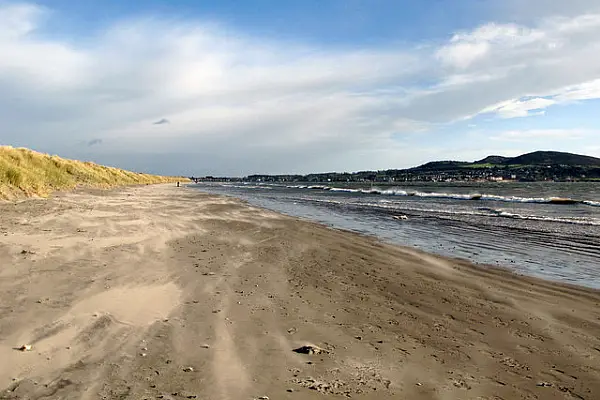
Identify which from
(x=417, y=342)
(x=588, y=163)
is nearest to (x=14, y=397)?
(x=417, y=342)

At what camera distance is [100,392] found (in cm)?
332

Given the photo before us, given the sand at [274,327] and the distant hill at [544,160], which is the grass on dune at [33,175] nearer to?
the sand at [274,327]

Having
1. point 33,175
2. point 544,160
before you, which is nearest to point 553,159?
point 544,160

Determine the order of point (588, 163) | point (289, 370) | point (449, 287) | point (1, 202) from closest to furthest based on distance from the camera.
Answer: point (289, 370), point (449, 287), point (1, 202), point (588, 163)

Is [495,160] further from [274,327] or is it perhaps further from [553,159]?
[274,327]

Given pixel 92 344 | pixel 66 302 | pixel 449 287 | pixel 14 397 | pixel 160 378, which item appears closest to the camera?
pixel 14 397

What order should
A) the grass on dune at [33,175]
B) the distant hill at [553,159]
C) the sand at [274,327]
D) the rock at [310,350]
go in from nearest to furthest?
the sand at [274,327]
the rock at [310,350]
the grass on dune at [33,175]
the distant hill at [553,159]

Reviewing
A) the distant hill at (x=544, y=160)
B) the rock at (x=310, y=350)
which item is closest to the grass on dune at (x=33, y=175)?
the rock at (x=310, y=350)

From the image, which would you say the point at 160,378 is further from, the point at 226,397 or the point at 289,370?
the point at 289,370

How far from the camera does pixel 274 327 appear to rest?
5.05m

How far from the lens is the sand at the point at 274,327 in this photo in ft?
11.9

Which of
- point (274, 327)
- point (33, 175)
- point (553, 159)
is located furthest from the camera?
point (553, 159)

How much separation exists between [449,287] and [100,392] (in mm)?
6084

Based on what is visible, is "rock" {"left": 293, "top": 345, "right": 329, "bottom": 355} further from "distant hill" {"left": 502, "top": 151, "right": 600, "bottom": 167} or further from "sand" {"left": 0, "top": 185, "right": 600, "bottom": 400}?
"distant hill" {"left": 502, "top": 151, "right": 600, "bottom": 167}
